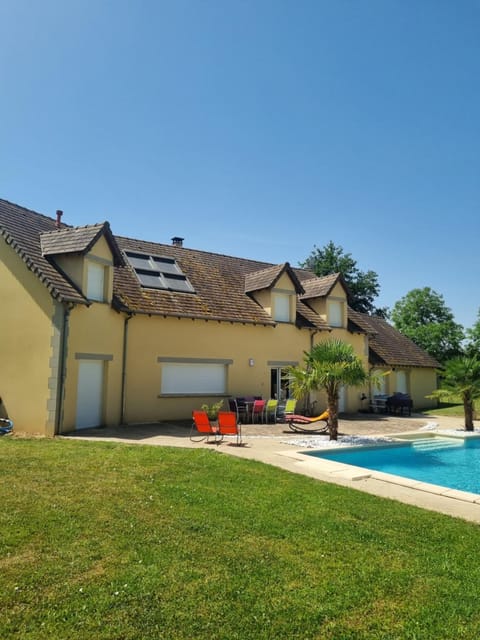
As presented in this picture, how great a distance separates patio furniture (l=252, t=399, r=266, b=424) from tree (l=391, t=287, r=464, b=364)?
3643 centimetres

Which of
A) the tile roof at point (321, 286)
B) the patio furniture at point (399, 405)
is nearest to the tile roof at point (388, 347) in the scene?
the patio furniture at point (399, 405)

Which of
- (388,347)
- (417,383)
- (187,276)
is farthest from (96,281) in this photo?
(417,383)

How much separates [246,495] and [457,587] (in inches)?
146

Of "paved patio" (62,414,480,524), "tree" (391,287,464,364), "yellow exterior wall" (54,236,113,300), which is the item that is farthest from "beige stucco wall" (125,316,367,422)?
"tree" (391,287,464,364)

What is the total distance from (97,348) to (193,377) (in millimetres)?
5161

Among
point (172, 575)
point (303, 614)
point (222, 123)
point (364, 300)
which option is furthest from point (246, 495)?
point (364, 300)

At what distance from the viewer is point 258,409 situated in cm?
2008

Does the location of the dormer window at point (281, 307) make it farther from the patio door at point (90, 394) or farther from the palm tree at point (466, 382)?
the patio door at point (90, 394)

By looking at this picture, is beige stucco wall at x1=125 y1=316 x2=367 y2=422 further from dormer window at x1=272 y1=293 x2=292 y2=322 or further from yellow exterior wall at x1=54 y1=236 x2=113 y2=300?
yellow exterior wall at x1=54 y1=236 x2=113 y2=300

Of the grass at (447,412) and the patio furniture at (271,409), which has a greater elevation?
the patio furniture at (271,409)

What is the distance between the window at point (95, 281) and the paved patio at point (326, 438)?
477 cm

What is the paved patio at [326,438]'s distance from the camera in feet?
27.0

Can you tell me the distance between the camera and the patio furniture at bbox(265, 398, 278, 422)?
19.8m

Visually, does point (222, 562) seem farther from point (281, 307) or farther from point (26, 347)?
point (281, 307)
